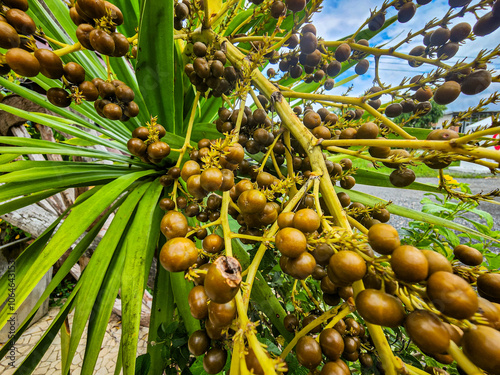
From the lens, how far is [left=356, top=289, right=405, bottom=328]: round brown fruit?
0.23 meters

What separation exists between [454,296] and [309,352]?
0.18m

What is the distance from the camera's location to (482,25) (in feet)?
1.45

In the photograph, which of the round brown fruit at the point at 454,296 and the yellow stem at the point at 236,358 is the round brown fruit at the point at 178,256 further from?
the round brown fruit at the point at 454,296

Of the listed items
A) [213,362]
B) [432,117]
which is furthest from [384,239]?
[432,117]

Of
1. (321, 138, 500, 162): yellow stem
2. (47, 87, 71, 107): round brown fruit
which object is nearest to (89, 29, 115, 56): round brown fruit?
(47, 87, 71, 107): round brown fruit

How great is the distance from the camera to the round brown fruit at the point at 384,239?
0.26 meters

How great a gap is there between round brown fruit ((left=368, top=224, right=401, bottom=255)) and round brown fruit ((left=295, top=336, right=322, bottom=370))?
0.15 m

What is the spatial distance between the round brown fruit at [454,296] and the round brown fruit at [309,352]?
0.16 metres

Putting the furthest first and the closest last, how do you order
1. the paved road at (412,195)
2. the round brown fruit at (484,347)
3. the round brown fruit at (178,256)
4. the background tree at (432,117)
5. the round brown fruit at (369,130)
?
the paved road at (412,195) → the background tree at (432,117) → the round brown fruit at (369,130) → the round brown fruit at (178,256) → the round brown fruit at (484,347)

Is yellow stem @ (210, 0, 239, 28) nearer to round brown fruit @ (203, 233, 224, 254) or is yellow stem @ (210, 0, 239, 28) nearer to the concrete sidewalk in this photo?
round brown fruit @ (203, 233, 224, 254)

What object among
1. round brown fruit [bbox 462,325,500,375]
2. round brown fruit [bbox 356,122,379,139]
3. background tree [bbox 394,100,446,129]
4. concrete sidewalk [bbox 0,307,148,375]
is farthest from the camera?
concrete sidewalk [bbox 0,307,148,375]

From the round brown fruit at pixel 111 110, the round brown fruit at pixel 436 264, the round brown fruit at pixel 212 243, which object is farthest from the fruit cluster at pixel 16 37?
the round brown fruit at pixel 436 264

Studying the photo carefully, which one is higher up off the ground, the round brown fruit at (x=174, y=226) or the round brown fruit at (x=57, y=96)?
the round brown fruit at (x=57, y=96)

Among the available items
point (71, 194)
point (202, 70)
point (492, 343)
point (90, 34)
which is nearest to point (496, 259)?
point (492, 343)
